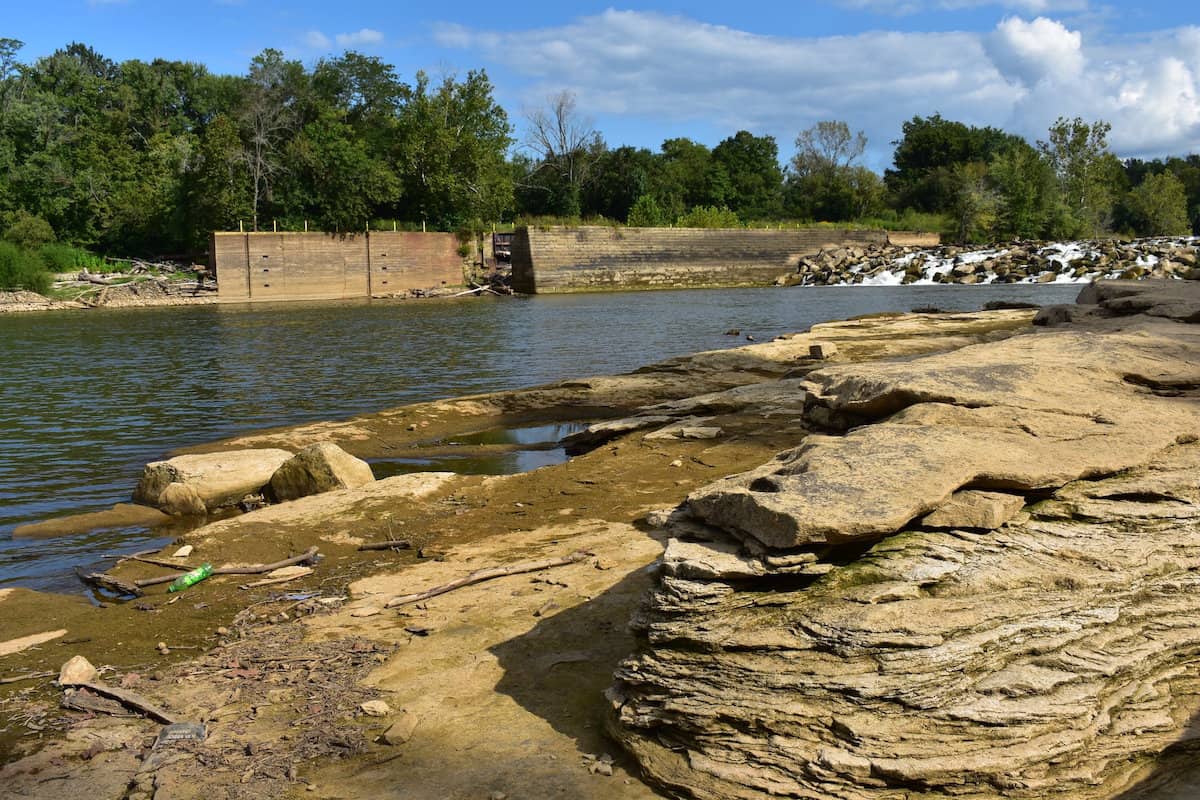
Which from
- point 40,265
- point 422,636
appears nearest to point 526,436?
point 422,636

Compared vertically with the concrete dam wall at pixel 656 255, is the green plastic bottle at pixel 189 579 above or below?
below

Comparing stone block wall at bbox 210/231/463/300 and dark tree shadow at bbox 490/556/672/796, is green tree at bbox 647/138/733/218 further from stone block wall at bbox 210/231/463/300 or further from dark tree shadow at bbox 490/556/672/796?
dark tree shadow at bbox 490/556/672/796

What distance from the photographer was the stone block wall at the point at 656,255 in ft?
178

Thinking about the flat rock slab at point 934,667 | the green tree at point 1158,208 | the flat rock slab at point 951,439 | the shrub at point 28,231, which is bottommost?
the flat rock slab at point 934,667

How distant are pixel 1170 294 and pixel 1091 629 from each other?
30.5 feet

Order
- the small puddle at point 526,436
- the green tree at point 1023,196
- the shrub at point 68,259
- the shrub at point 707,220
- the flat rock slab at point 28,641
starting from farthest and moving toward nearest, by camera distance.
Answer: the green tree at point 1023,196
the shrub at point 707,220
the shrub at point 68,259
the small puddle at point 526,436
the flat rock slab at point 28,641

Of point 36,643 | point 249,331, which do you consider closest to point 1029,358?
point 36,643

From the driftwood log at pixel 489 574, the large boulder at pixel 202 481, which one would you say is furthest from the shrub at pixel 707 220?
the driftwood log at pixel 489 574

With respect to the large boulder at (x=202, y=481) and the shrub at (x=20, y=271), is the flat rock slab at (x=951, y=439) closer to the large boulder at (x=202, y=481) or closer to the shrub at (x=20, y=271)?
the large boulder at (x=202, y=481)

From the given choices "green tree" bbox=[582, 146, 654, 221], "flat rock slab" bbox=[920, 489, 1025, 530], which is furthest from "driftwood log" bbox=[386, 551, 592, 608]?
"green tree" bbox=[582, 146, 654, 221]

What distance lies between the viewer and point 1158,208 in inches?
3162

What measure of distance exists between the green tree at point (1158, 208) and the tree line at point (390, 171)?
0.19 meters

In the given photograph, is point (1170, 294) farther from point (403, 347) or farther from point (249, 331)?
point (249, 331)

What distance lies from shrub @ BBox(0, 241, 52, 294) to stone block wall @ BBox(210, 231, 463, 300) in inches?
319
